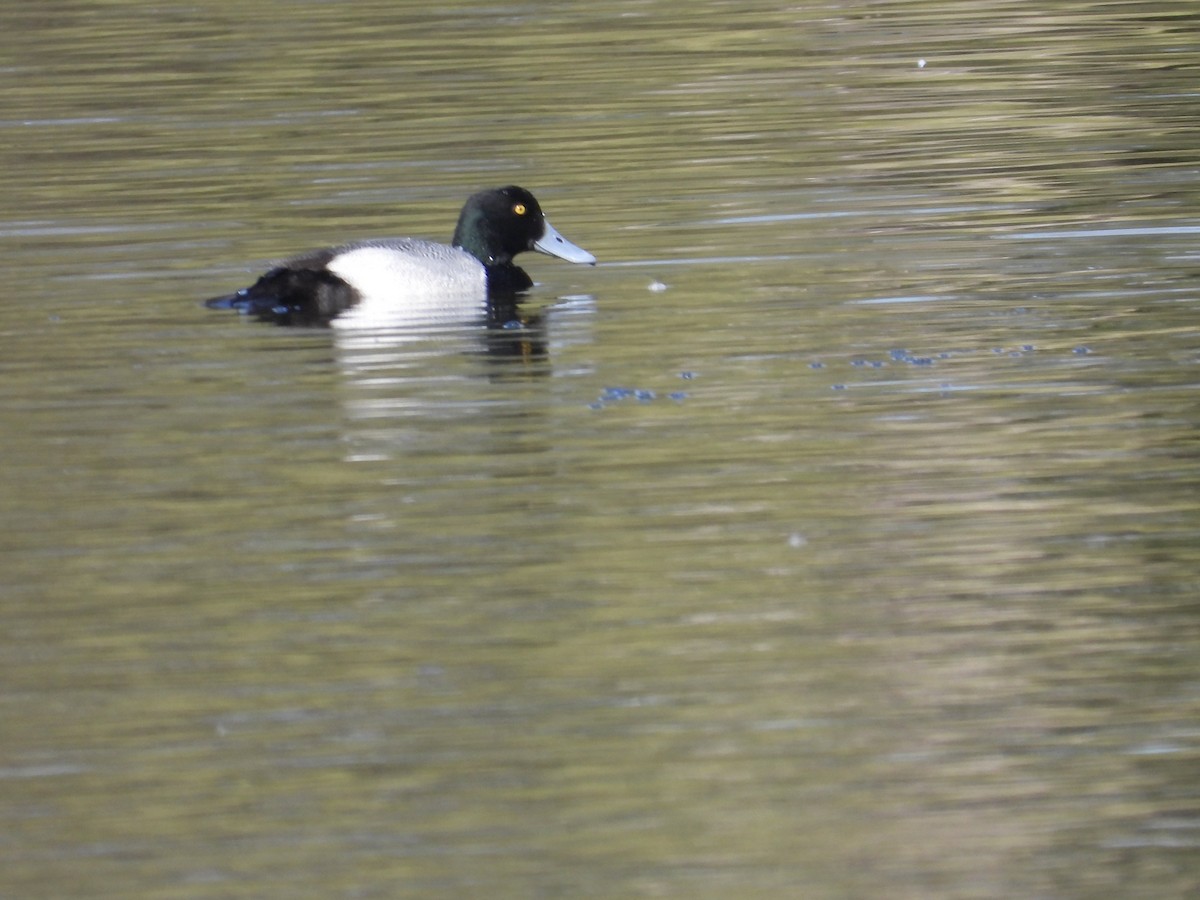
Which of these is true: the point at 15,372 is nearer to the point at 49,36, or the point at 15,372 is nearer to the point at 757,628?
the point at 757,628

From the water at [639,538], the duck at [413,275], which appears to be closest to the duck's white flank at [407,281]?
the duck at [413,275]

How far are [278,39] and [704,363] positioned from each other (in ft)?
50.0

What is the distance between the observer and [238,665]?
7.33m

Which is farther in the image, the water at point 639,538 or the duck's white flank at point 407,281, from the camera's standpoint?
the duck's white flank at point 407,281

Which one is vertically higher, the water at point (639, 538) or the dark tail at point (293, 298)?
the dark tail at point (293, 298)

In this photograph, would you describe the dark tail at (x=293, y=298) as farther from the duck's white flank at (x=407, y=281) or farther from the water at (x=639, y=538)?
the water at (x=639, y=538)

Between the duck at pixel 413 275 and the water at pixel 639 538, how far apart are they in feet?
1.12

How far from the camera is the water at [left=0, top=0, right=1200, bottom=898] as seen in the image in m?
6.09

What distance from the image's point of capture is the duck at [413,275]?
1279cm

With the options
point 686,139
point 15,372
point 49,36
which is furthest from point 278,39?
point 15,372

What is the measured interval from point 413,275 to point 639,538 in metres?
5.11

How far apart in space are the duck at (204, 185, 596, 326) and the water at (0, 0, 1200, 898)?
1.12ft

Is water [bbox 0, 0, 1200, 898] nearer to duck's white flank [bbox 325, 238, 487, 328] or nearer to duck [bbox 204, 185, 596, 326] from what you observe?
duck [bbox 204, 185, 596, 326]

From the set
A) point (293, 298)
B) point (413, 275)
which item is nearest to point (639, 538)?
point (293, 298)
